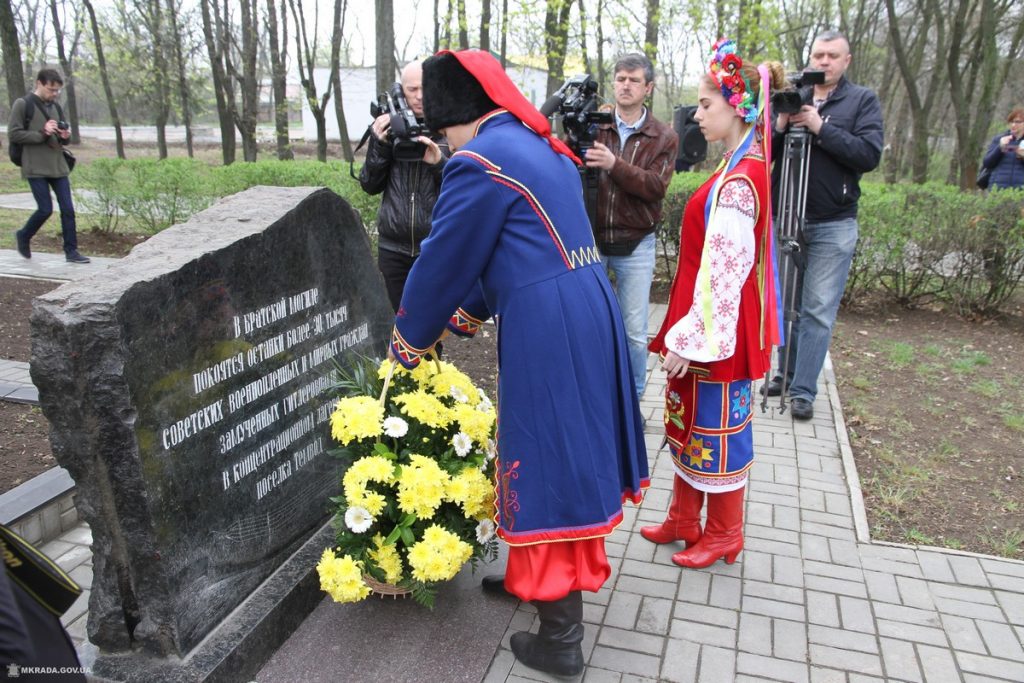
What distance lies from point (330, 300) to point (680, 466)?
1630 millimetres

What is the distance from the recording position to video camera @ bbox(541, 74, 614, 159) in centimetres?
404

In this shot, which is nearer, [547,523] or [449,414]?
[547,523]

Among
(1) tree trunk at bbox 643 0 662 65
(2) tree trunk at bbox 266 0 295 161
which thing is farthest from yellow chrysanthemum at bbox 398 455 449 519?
(2) tree trunk at bbox 266 0 295 161

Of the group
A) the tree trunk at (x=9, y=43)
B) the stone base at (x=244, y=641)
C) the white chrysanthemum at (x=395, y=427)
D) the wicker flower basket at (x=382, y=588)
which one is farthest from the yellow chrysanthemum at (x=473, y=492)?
the tree trunk at (x=9, y=43)

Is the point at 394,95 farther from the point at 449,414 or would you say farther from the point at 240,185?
the point at 240,185

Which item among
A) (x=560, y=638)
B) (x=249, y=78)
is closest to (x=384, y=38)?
(x=560, y=638)

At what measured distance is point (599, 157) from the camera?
164 inches

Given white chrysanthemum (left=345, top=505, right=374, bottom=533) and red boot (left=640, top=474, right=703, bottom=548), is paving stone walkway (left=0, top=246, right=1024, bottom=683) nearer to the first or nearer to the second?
red boot (left=640, top=474, right=703, bottom=548)

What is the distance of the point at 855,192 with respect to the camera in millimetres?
4527

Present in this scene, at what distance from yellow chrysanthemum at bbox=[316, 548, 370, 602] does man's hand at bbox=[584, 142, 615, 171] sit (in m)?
2.47

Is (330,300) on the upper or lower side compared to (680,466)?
upper

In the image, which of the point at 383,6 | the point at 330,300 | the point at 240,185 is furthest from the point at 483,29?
the point at 330,300

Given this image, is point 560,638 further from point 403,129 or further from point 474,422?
point 403,129

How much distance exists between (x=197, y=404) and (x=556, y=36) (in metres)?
9.47
